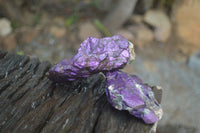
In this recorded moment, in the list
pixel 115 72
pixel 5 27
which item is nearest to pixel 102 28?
pixel 5 27

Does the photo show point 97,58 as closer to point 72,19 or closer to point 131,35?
point 131,35

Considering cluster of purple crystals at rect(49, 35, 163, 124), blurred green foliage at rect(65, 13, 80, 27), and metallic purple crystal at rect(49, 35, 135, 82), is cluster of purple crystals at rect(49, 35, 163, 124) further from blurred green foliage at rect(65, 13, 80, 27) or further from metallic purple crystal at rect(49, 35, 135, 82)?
blurred green foliage at rect(65, 13, 80, 27)

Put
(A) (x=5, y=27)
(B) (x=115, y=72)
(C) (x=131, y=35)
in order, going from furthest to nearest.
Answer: (C) (x=131, y=35)
(A) (x=5, y=27)
(B) (x=115, y=72)

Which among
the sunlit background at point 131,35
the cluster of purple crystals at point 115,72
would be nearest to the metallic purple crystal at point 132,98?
the cluster of purple crystals at point 115,72

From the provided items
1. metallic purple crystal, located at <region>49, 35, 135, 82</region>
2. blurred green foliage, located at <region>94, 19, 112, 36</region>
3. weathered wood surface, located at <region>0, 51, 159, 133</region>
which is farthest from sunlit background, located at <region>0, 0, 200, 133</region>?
metallic purple crystal, located at <region>49, 35, 135, 82</region>

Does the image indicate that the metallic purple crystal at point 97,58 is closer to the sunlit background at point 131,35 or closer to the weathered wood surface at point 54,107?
the weathered wood surface at point 54,107

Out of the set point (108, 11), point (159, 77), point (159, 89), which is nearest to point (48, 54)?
point (108, 11)
